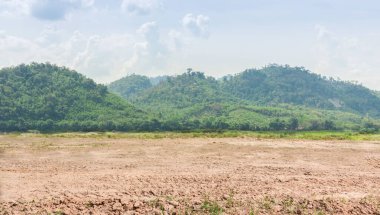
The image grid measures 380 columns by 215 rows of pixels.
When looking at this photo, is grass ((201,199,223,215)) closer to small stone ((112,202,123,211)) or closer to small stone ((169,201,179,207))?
small stone ((169,201,179,207))

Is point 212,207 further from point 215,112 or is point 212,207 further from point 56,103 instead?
point 215,112

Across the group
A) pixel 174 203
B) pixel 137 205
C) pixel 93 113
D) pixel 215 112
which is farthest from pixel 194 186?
pixel 215 112

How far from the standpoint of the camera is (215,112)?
12012 cm

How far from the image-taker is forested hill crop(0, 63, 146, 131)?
266 feet

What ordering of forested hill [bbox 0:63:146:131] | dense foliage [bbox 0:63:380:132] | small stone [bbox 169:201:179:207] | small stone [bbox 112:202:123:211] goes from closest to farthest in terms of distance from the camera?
small stone [bbox 112:202:123:211] < small stone [bbox 169:201:179:207] < dense foliage [bbox 0:63:380:132] < forested hill [bbox 0:63:146:131]

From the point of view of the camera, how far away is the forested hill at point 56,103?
266 feet

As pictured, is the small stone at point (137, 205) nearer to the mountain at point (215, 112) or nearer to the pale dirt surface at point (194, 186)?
the pale dirt surface at point (194, 186)

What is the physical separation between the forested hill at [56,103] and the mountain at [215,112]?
1145 centimetres

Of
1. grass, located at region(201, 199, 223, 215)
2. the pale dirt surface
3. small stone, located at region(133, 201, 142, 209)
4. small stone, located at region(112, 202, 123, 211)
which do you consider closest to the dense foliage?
the pale dirt surface

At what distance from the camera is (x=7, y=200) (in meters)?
12.3

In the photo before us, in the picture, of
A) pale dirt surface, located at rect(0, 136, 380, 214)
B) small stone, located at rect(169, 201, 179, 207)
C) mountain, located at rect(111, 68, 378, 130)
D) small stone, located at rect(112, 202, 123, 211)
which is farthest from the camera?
mountain, located at rect(111, 68, 378, 130)

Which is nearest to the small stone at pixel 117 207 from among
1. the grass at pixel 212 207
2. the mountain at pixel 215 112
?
the grass at pixel 212 207

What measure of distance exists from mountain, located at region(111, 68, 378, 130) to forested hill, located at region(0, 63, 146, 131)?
11452 millimetres

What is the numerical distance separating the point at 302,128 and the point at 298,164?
73683mm
